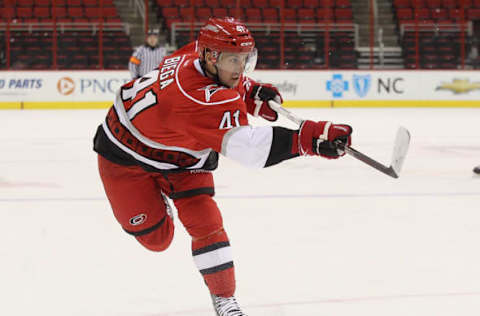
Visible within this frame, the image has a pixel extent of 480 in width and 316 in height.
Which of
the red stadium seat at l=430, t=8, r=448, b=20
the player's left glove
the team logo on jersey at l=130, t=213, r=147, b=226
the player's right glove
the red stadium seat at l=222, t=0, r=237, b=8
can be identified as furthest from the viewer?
the red stadium seat at l=222, t=0, r=237, b=8

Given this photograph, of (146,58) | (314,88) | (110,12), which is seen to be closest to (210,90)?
(146,58)

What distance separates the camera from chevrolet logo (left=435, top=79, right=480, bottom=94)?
12172 mm

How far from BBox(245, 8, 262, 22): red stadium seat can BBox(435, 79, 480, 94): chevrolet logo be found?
3319mm

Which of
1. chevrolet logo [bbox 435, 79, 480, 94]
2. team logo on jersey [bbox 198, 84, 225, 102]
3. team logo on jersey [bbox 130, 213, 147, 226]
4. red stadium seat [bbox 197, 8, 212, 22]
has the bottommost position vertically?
chevrolet logo [bbox 435, 79, 480, 94]

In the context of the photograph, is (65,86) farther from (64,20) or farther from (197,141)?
(197,141)

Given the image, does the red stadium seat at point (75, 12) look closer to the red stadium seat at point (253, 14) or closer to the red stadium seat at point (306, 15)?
the red stadium seat at point (253, 14)

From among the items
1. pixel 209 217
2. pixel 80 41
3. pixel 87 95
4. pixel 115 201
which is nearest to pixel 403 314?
pixel 209 217

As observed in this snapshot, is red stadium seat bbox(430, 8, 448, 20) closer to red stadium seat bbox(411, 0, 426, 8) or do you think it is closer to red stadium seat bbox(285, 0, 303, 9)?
red stadium seat bbox(411, 0, 426, 8)

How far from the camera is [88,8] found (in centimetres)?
1320

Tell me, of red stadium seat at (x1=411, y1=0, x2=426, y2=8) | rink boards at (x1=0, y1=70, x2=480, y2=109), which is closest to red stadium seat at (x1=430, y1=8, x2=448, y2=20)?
red stadium seat at (x1=411, y1=0, x2=426, y2=8)

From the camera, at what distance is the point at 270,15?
13.2 metres

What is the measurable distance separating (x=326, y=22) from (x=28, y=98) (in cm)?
518

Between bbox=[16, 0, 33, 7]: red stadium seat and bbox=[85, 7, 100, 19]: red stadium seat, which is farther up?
bbox=[16, 0, 33, 7]: red stadium seat

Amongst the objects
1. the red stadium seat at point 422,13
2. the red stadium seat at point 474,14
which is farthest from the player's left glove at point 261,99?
the red stadium seat at point 474,14
